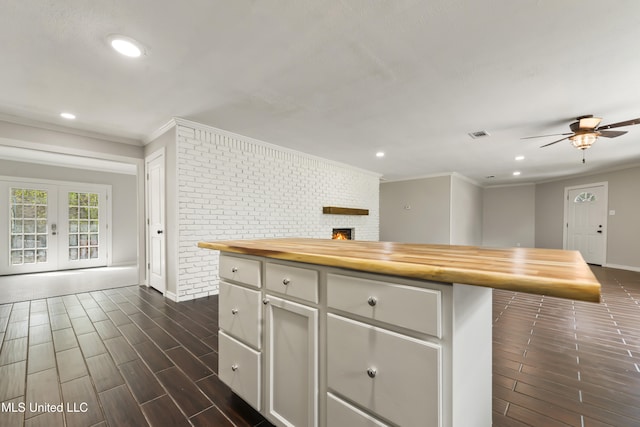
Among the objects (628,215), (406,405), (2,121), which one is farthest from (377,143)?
(628,215)

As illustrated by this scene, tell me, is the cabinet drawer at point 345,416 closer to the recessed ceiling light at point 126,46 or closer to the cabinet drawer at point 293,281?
the cabinet drawer at point 293,281

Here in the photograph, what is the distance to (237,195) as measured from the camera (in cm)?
423

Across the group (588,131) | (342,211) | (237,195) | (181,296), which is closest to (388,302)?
(181,296)

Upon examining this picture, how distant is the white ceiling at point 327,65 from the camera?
1755 millimetres

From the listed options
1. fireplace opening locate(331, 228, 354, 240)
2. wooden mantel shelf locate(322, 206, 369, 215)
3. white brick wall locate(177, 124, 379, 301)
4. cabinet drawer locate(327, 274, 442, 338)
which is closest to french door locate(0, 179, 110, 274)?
white brick wall locate(177, 124, 379, 301)

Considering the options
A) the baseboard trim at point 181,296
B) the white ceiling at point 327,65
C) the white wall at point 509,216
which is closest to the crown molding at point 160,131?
the white ceiling at point 327,65

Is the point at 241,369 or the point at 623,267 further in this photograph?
the point at 623,267

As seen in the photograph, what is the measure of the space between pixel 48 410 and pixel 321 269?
1.87 metres

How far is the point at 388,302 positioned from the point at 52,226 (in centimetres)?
782

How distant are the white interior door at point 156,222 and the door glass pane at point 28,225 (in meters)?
3.42

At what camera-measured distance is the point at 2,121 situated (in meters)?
3.32

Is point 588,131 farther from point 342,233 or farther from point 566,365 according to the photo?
point 342,233

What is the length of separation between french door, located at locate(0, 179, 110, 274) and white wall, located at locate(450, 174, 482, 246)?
903 centimetres

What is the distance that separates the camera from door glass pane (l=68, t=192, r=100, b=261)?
6.12 metres
